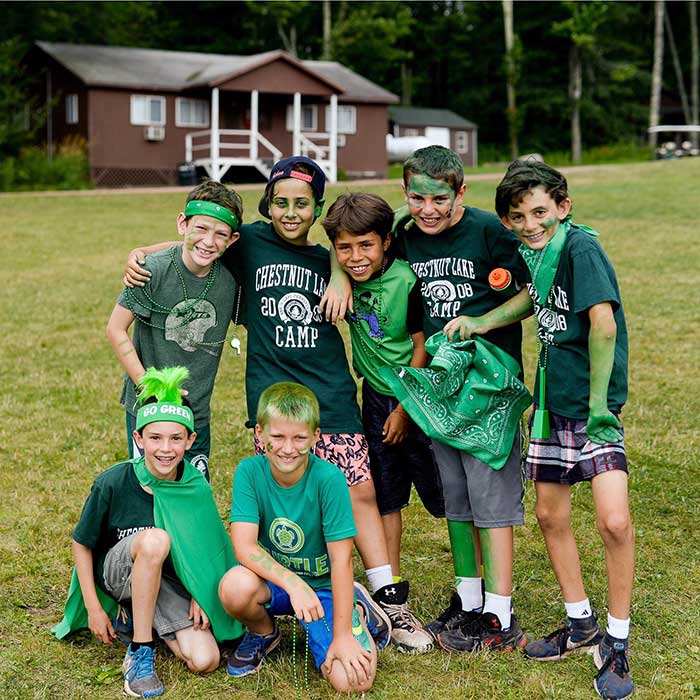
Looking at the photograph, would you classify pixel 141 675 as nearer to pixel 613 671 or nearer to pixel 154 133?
pixel 613 671

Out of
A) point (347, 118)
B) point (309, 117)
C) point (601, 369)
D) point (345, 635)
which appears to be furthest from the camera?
point (347, 118)

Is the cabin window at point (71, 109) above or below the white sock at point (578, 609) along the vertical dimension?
above

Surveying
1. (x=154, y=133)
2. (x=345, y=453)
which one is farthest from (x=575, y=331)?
(x=154, y=133)

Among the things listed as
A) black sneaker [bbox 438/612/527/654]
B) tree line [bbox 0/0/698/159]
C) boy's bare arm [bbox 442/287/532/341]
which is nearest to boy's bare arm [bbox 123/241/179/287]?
boy's bare arm [bbox 442/287/532/341]

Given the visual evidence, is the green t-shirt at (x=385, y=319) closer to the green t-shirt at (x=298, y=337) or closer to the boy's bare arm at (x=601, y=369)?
the green t-shirt at (x=298, y=337)

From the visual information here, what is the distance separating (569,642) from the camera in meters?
3.59

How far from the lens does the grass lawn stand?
3.44 meters

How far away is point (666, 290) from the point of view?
37.6ft

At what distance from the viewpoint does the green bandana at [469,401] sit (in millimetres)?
3625

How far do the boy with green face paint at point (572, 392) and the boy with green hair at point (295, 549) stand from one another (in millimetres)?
696

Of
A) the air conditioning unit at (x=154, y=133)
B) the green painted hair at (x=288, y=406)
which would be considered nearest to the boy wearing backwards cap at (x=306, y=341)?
the green painted hair at (x=288, y=406)

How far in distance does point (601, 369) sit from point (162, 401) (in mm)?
1568

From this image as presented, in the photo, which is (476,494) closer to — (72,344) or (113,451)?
(113,451)

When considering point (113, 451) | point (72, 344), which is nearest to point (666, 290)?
point (72, 344)
